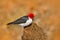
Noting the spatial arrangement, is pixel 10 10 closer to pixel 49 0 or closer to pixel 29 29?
pixel 49 0

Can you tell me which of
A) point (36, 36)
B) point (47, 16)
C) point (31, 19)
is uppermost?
point (47, 16)

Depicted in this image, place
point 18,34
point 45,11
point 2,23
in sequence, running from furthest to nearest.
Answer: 1. point 45,11
2. point 2,23
3. point 18,34

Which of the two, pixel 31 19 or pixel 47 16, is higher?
pixel 47 16

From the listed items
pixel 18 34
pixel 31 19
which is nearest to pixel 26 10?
pixel 18 34

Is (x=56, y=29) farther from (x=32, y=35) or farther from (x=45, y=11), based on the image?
(x=32, y=35)

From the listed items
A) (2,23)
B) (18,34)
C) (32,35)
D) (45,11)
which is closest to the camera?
(32,35)

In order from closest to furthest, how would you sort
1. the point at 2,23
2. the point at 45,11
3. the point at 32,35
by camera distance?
the point at 32,35, the point at 2,23, the point at 45,11

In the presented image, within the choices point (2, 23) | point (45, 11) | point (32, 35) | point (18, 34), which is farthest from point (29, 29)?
point (45, 11)

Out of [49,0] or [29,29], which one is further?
[49,0]

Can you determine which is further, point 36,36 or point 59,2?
point 59,2
